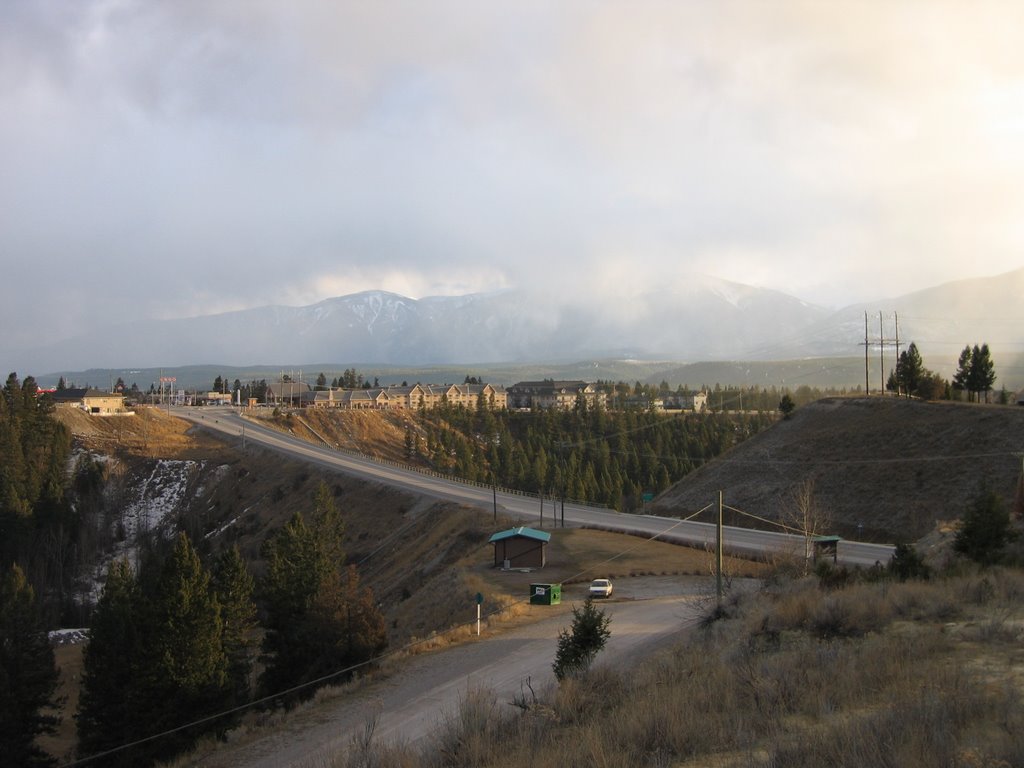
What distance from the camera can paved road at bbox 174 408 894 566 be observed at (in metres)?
41.9

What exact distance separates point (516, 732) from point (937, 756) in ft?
16.5

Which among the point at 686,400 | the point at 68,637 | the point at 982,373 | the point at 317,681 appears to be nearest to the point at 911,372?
the point at 982,373

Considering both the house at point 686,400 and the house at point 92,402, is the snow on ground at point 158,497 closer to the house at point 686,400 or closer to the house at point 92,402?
the house at point 92,402

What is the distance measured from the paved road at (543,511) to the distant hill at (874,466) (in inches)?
136

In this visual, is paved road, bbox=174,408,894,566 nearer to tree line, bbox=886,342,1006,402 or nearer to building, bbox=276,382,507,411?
tree line, bbox=886,342,1006,402

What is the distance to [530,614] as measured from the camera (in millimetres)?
29578

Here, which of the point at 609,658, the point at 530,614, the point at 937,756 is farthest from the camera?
the point at 530,614

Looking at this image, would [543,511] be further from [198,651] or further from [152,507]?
[152,507]

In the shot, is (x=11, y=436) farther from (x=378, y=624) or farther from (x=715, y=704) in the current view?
(x=715, y=704)

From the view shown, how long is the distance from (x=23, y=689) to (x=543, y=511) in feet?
124

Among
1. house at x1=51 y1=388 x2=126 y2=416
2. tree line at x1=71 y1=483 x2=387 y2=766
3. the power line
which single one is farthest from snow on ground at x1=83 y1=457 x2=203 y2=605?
the power line

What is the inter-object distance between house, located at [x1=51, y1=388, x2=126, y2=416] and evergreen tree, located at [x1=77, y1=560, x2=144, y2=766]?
307 ft

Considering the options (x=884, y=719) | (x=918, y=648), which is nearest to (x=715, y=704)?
(x=884, y=719)

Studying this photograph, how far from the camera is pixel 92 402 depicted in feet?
412
